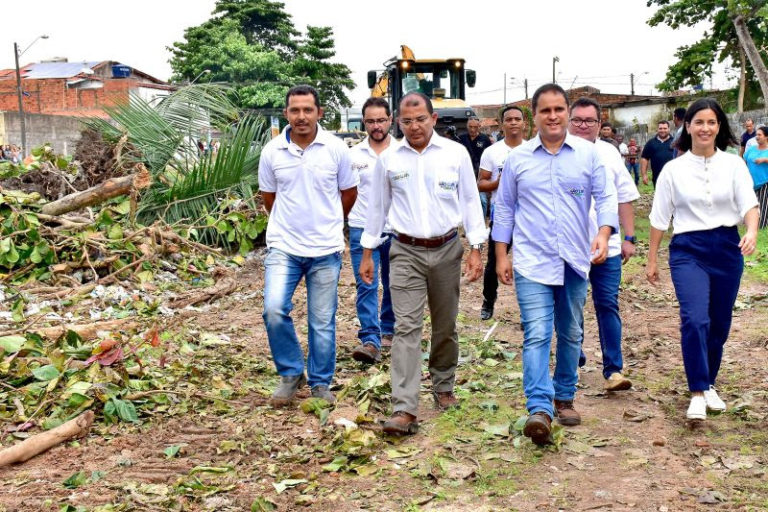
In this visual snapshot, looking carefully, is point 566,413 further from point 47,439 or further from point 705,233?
point 47,439

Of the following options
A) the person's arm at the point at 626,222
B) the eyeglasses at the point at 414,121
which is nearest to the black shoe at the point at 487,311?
the person's arm at the point at 626,222

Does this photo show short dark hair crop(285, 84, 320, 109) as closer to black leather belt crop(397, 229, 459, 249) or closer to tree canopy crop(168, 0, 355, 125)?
black leather belt crop(397, 229, 459, 249)

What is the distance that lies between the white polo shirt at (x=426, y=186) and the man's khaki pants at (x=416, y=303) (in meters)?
0.14

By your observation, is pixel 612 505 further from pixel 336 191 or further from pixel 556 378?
pixel 336 191

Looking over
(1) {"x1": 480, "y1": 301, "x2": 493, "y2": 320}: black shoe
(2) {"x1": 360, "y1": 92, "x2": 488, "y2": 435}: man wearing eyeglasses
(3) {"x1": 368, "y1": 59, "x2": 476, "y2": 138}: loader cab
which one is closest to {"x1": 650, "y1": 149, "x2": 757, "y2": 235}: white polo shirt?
(2) {"x1": 360, "y1": 92, "x2": 488, "y2": 435}: man wearing eyeglasses

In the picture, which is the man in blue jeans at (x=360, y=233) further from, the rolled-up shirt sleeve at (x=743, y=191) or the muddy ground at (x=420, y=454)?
the rolled-up shirt sleeve at (x=743, y=191)

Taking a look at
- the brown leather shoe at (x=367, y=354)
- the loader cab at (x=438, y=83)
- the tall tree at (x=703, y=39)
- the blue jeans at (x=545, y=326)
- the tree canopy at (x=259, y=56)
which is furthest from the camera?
the tree canopy at (x=259, y=56)

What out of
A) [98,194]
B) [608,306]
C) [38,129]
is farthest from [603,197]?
[38,129]

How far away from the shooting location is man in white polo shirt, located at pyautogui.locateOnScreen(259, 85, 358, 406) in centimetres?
568

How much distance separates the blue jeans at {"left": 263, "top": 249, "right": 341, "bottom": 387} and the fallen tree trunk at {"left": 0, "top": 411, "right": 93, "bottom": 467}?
125cm

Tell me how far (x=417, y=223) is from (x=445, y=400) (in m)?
1.24

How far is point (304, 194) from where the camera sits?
18.6 ft

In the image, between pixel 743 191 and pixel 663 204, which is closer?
pixel 743 191

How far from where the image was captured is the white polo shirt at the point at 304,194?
223 inches
